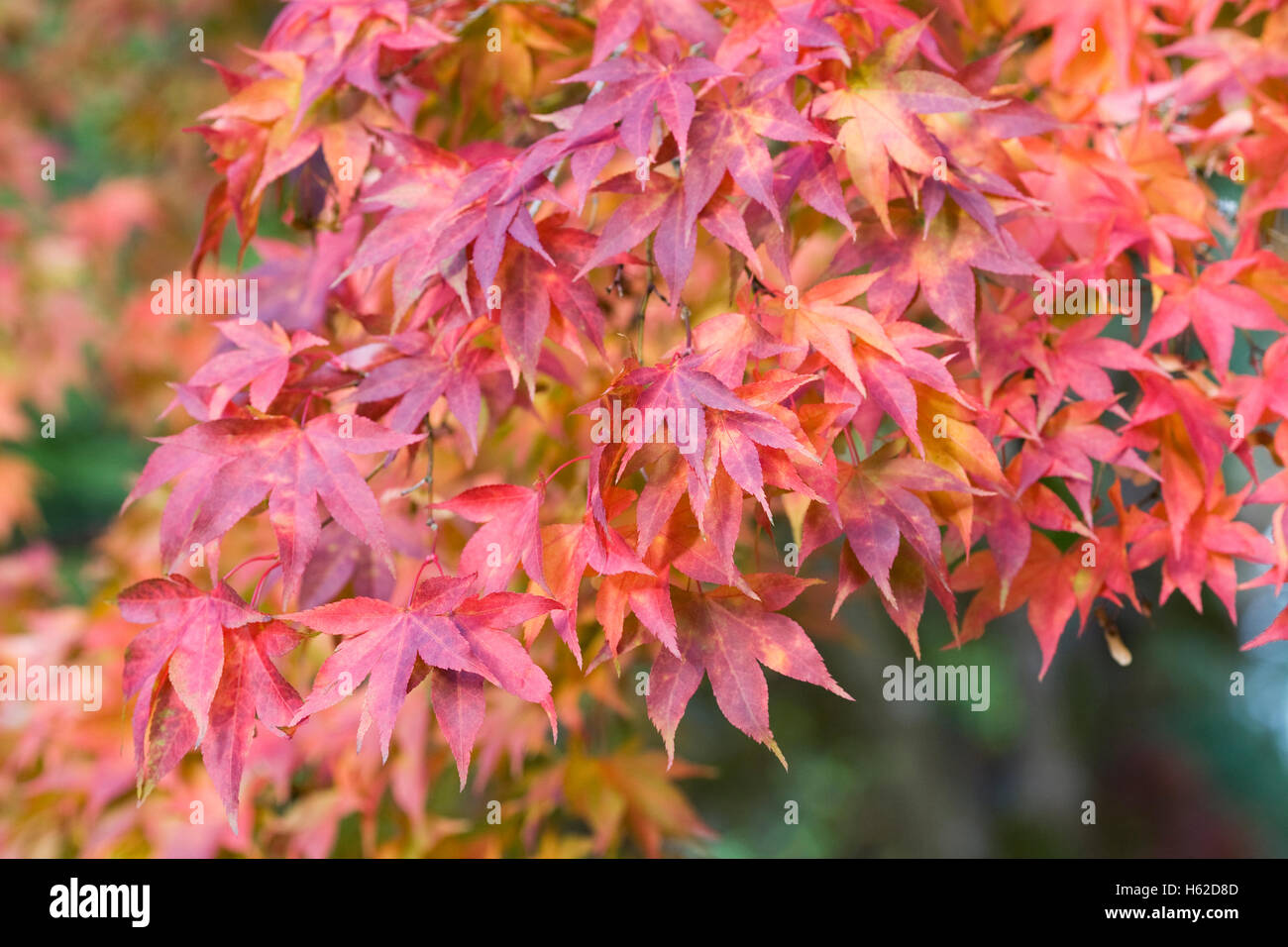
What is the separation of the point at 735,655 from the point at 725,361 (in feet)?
0.89

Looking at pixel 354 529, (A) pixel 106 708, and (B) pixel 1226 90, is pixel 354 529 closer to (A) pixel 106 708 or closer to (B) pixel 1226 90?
(A) pixel 106 708

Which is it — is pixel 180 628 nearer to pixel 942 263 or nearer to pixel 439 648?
pixel 439 648

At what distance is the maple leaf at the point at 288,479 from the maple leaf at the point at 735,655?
0.28m

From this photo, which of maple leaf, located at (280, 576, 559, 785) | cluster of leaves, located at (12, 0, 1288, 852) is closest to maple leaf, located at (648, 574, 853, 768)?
cluster of leaves, located at (12, 0, 1288, 852)

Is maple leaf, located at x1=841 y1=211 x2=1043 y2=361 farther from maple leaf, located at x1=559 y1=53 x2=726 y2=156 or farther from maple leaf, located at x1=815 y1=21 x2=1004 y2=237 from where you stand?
maple leaf, located at x1=559 y1=53 x2=726 y2=156

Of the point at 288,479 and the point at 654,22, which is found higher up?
the point at 654,22

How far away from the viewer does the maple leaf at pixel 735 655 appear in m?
0.87

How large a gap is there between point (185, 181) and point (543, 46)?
2419 mm

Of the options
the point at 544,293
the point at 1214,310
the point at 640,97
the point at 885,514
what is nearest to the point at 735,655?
the point at 885,514

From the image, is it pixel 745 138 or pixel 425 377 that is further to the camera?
pixel 425 377

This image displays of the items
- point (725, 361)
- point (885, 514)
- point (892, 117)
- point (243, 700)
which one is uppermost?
point (892, 117)

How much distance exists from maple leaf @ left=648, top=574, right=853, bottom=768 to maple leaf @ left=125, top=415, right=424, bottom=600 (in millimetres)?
279

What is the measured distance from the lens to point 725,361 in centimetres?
87

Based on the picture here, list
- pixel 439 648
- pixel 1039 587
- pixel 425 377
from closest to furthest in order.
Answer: pixel 439 648, pixel 425 377, pixel 1039 587
